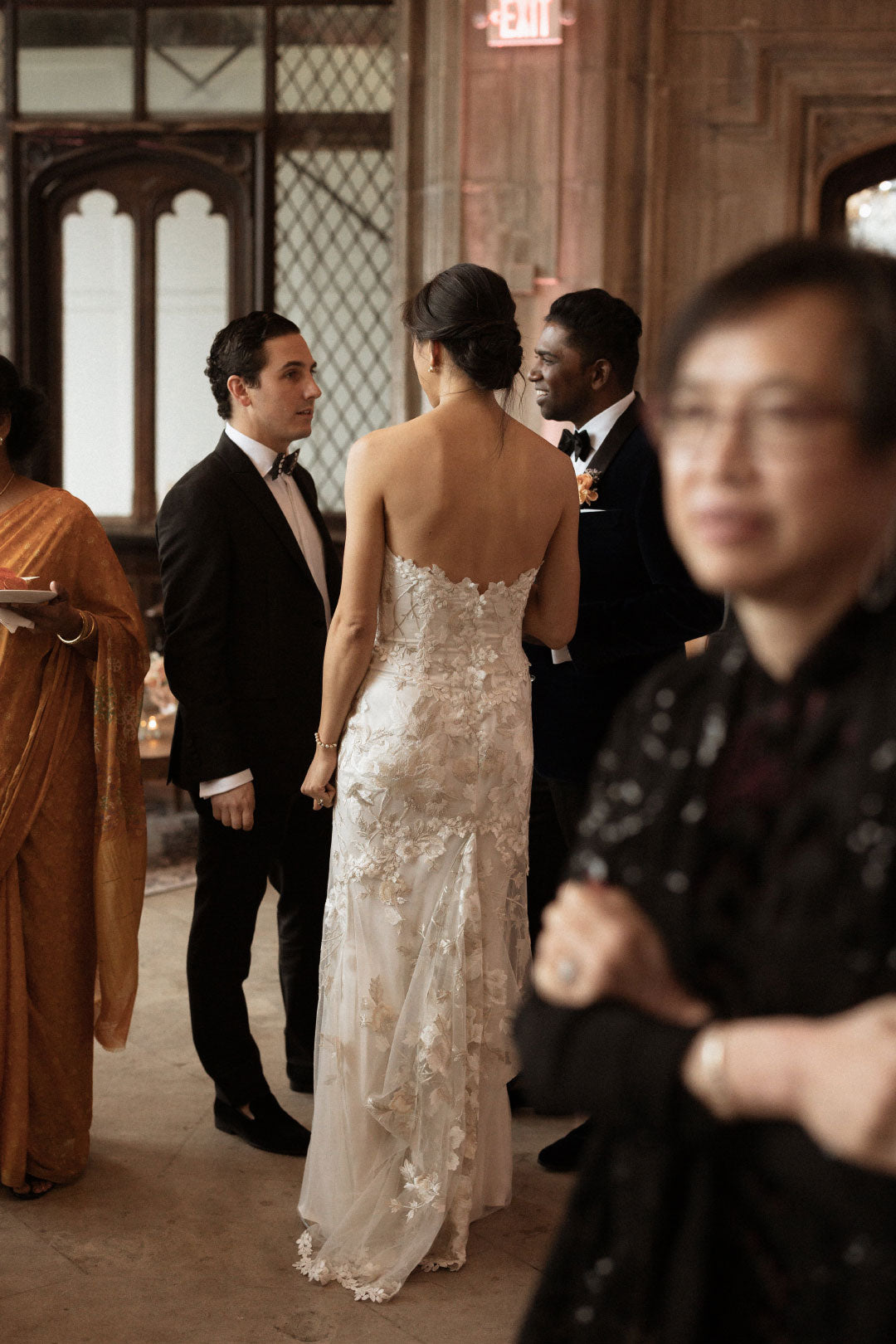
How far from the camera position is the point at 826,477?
0.81 metres

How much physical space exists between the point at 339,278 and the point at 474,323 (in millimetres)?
4742

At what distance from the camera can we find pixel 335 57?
6.65m

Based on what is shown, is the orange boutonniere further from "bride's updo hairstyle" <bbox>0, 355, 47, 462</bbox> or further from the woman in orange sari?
"bride's updo hairstyle" <bbox>0, 355, 47, 462</bbox>

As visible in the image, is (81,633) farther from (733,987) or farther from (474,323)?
(733,987)

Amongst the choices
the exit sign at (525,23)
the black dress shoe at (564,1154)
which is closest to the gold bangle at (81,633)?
the black dress shoe at (564,1154)

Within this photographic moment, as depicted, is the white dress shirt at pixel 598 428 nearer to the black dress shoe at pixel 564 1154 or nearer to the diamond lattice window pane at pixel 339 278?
the black dress shoe at pixel 564 1154

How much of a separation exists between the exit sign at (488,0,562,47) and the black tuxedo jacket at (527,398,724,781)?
138 inches

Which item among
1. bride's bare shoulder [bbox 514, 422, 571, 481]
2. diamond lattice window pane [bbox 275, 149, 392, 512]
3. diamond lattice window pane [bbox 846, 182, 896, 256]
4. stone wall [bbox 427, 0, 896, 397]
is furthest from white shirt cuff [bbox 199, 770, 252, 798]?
diamond lattice window pane [bbox 846, 182, 896, 256]

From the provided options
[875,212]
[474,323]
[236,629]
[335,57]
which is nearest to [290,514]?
[236,629]

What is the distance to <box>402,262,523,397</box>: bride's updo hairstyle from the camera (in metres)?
2.37

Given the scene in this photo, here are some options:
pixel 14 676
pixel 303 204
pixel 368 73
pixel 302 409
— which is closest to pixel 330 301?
Result: pixel 303 204

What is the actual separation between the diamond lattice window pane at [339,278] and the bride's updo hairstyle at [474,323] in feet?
14.7

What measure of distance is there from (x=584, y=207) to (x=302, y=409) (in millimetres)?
3358

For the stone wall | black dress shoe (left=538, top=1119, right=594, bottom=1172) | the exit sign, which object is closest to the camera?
black dress shoe (left=538, top=1119, right=594, bottom=1172)
